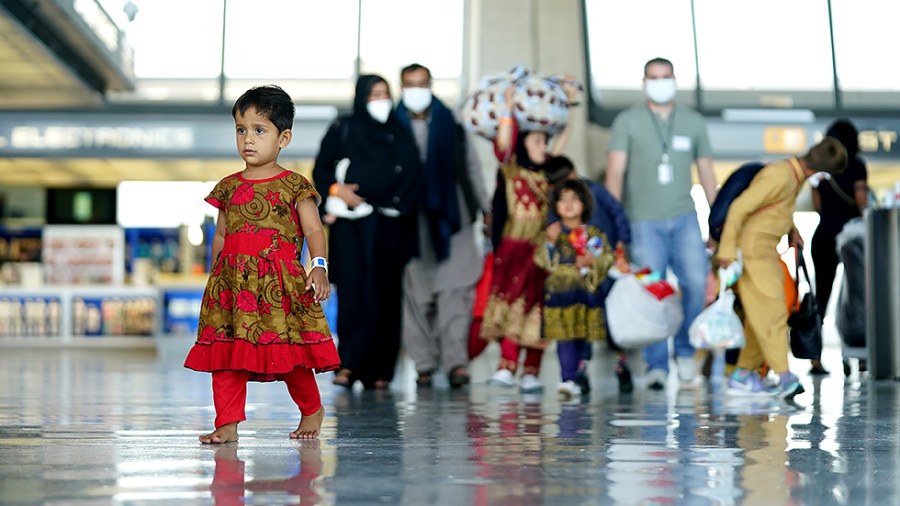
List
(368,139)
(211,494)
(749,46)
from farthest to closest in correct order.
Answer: (749,46)
(368,139)
(211,494)

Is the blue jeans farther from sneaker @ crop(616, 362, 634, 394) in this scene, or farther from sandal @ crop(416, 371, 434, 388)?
sandal @ crop(416, 371, 434, 388)

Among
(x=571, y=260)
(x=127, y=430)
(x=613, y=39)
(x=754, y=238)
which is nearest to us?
(x=127, y=430)

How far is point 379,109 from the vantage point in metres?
6.98

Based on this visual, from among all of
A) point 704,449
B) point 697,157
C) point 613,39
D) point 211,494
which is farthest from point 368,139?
point 613,39

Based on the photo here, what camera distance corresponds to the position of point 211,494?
2402mm

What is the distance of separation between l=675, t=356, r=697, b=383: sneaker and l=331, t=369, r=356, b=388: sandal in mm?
1887

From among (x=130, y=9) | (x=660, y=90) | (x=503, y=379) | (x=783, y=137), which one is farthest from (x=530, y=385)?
(x=130, y=9)

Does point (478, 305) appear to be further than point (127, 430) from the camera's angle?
Yes

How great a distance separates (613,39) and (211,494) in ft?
49.4

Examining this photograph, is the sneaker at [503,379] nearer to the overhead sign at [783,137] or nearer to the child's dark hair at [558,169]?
the child's dark hair at [558,169]

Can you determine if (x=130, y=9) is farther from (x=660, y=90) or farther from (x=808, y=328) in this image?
(x=808, y=328)

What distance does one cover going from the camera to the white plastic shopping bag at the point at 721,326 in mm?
5559

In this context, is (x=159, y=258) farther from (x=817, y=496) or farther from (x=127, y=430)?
(x=817, y=496)

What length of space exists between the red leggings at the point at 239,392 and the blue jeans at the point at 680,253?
3.88 meters
